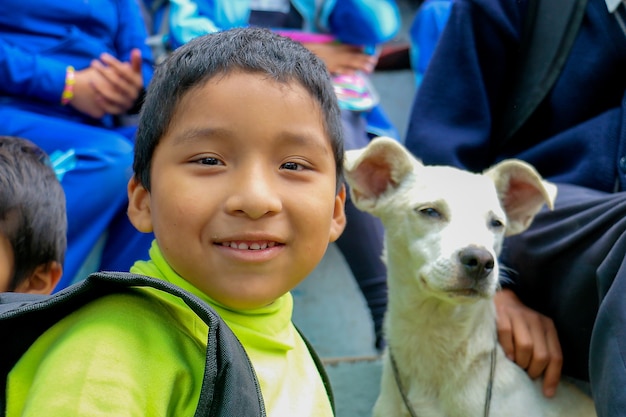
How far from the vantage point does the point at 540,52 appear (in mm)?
2039

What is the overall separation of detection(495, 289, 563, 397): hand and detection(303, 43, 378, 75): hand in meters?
1.23

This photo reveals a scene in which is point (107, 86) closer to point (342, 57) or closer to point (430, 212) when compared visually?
point (342, 57)

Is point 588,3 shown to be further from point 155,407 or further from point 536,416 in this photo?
point 155,407

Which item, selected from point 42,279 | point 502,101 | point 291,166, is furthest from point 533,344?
point 42,279

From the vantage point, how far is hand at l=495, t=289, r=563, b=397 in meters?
1.74

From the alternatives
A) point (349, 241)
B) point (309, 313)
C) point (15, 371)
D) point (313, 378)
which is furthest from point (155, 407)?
point (309, 313)

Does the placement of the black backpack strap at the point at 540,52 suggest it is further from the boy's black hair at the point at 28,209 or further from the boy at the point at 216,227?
the boy's black hair at the point at 28,209

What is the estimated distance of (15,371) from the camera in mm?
927

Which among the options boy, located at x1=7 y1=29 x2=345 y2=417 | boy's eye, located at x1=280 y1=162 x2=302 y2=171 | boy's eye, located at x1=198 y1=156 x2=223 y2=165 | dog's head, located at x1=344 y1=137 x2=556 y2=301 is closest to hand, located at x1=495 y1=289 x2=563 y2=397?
dog's head, located at x1=344 y1=137 x2=556 y2=301

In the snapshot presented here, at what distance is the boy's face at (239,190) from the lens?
41.4 inches

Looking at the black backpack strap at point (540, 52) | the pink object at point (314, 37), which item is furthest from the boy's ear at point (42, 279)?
the pink object at point (314, 37)

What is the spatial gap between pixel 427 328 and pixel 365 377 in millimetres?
504

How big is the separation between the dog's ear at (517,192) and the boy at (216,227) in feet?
2.35

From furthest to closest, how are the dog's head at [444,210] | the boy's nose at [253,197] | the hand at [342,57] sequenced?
the hand at [342,57] < the dog's head at [444,210] < the boy's nose at [253,197]
